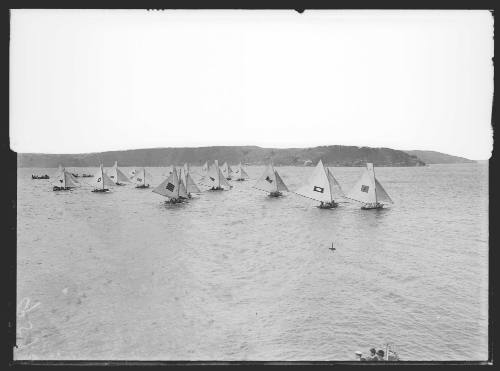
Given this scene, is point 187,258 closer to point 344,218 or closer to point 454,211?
point 344,218

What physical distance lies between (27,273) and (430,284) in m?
17.9

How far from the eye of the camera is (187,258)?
18.6 m

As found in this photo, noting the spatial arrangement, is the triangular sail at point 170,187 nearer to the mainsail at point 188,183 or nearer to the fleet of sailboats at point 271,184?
the fleet of sailboats at point 271,184

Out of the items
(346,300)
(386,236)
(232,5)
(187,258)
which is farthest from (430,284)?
(232,5)

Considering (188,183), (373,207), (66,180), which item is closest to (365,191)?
(373,207)

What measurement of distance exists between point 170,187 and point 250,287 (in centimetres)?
1956

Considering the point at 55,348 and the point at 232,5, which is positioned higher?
the point at 232,5

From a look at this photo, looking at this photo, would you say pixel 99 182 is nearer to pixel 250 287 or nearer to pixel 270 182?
pixel 270 182

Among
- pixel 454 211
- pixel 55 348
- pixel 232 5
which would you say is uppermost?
pixel 232 5

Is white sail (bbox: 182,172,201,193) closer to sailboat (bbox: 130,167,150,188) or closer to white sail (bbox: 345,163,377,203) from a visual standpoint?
sailboat (bbox: 130,167,150,188)

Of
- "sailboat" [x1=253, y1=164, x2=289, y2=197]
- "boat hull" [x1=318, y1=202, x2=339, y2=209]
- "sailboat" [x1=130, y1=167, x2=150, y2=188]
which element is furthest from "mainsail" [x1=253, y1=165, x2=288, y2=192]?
"sailboat" [x1=130, y1=167, x2=150, y2=188]

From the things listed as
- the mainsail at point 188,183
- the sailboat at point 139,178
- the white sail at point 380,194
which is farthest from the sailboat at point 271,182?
the sailboat at point 139,178

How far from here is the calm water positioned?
10133mm

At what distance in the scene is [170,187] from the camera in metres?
32.0
